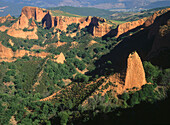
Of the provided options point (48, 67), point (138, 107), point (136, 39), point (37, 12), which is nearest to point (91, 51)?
point (136, 39)

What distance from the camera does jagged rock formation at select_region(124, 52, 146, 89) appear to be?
1658 inches

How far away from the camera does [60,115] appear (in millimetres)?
38625

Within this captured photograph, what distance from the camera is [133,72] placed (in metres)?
42.4

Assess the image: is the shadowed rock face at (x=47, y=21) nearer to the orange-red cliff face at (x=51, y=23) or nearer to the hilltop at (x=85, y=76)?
the orange-red cliff face at (x=51, y=23)

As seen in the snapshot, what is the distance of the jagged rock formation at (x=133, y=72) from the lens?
138 ft

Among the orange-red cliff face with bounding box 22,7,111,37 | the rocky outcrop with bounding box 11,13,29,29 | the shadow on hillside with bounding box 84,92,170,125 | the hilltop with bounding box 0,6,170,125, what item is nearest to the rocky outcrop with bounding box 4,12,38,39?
the rocky outcrop with bounding box 11,13,29,29

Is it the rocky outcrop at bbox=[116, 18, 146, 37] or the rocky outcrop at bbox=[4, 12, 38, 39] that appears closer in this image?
the rocky outcrop at bbox=[116, 18, 146, 37]

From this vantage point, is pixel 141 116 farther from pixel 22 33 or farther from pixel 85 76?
pixel 22 33

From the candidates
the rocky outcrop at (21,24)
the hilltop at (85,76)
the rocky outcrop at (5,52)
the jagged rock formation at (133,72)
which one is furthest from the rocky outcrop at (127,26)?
the rocky outcrop at (21,24)

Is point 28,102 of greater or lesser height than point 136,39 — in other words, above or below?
below

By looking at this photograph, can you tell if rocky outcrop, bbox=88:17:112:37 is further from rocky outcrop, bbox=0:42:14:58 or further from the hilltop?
rocky outcrop, bbox=0:42:14:58

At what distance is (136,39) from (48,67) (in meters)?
40.3

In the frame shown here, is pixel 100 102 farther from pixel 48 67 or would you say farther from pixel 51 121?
pixel 48 67

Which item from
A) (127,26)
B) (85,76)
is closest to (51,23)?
(127,26)
